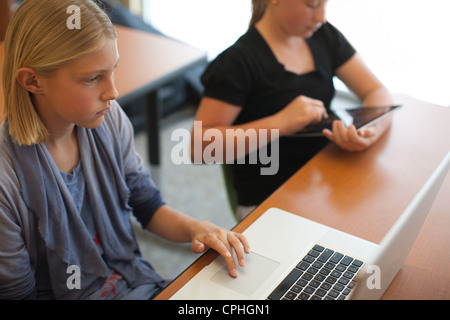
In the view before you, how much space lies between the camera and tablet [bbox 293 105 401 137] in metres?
1.20

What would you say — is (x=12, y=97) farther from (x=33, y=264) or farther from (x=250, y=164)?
(x=250, y=164)

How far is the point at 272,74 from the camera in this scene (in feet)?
4.07

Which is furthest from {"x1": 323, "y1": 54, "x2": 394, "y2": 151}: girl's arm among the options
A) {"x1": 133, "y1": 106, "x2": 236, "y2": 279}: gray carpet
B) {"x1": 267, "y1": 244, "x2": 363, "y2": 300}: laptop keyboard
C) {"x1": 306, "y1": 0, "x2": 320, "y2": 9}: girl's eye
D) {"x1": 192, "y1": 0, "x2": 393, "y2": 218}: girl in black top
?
{"x1": 133, "y1": 106, "x2": 236, "y2": 279}: gray carpet

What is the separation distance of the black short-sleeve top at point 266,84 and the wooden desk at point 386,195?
0.17 m

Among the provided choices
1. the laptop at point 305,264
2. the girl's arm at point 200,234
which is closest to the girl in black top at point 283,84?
the girl's arm at point 200,234

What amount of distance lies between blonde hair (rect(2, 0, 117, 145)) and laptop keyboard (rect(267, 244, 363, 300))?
1.67 feet

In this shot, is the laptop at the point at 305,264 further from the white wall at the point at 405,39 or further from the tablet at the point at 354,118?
the white wall at the point at 405,39

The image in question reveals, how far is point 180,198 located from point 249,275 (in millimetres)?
1445

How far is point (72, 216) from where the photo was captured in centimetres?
92

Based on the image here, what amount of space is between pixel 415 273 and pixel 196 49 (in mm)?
1304

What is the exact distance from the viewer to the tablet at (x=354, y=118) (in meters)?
1.20

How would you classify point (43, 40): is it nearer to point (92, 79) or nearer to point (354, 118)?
point (92, 79)

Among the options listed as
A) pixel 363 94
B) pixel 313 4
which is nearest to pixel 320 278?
pixel 313 4
